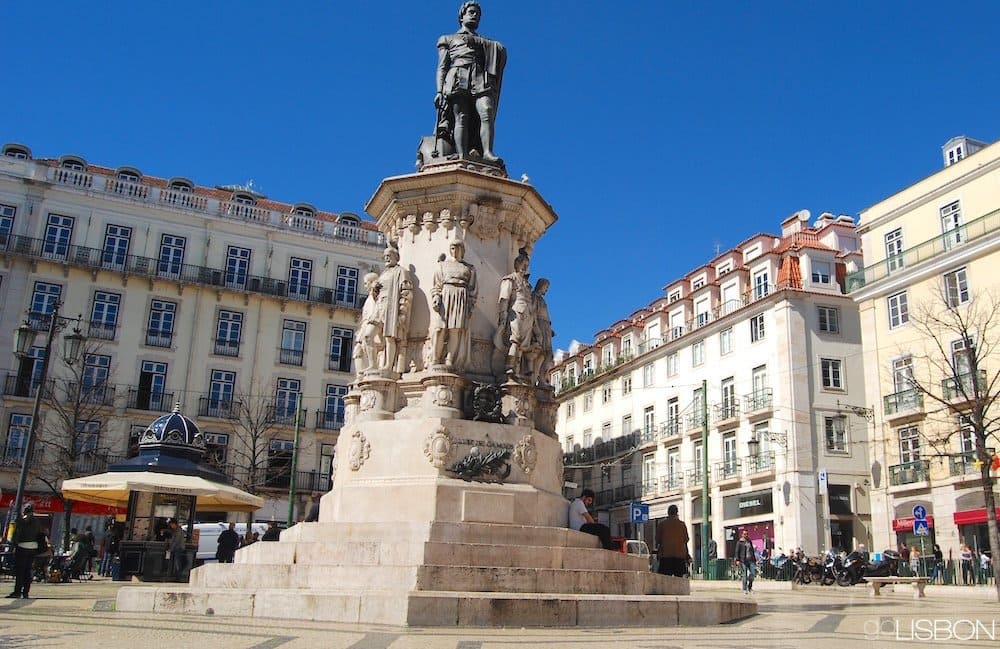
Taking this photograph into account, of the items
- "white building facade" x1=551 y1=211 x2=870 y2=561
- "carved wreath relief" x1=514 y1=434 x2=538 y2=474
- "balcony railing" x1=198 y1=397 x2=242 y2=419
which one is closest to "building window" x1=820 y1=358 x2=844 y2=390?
"white building facade" x1=551 y1=211 x2=870 y2=561

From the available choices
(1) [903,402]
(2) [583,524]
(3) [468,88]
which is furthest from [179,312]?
(2) [583,524]

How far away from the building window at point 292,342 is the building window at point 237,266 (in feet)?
9.90

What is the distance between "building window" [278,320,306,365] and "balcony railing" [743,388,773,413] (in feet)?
73.3

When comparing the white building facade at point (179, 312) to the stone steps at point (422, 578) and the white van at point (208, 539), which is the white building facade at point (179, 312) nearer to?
the white van at point (208, 539)

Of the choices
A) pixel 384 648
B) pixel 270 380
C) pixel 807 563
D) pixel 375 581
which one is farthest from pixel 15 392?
pixel 384 648

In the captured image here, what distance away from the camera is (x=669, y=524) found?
12.7 metres

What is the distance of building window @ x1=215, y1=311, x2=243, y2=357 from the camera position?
43312mm

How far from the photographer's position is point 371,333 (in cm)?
1115

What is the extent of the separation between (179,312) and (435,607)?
127 ft

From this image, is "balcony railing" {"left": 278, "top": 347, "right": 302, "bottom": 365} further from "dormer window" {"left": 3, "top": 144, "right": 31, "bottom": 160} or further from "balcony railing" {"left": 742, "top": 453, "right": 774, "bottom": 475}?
"balcony railing" {"left": 742, "top": 453, "right": 774, "bottom": 475}

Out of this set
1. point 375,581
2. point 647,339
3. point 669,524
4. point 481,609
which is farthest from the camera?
point 647,339

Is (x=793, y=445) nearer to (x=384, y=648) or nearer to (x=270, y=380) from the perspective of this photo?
(x=270, y=380)

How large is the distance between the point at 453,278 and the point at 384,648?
5834mm

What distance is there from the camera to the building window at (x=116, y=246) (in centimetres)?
4225
